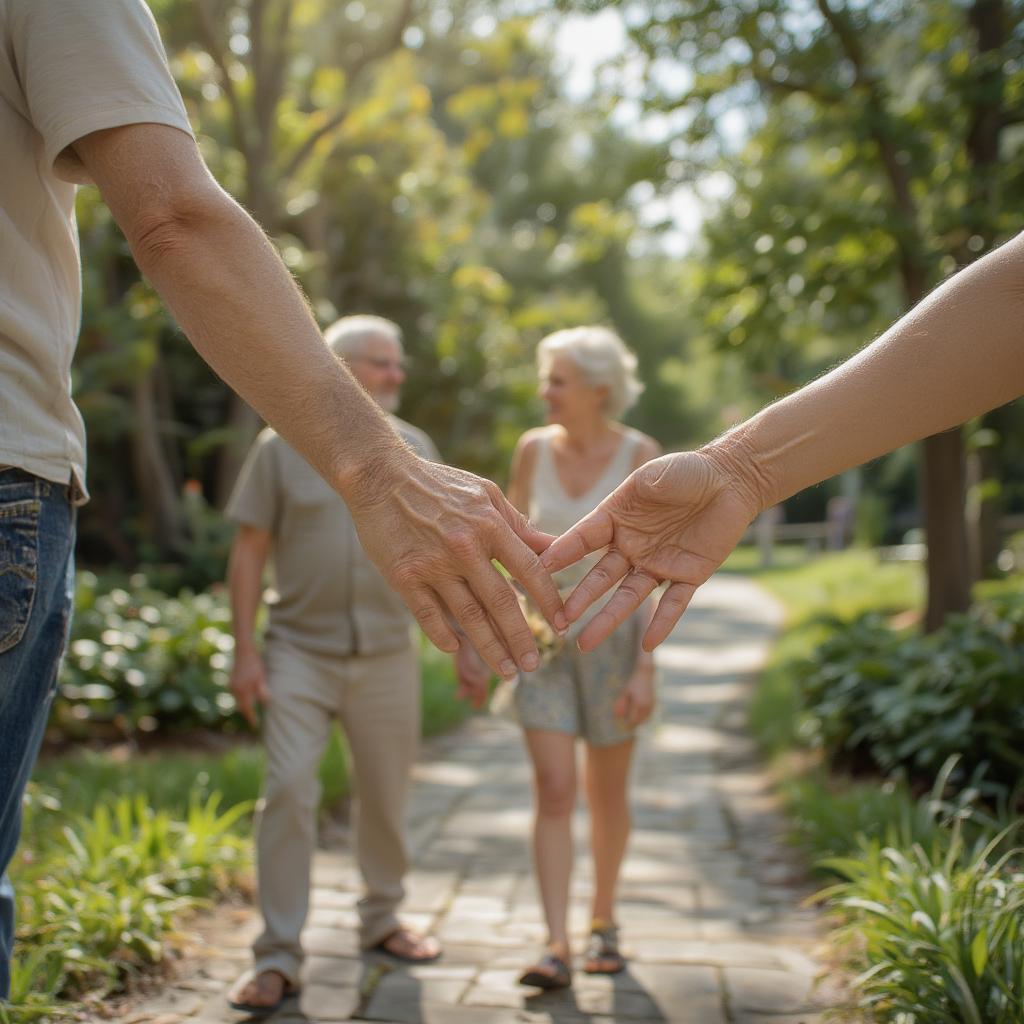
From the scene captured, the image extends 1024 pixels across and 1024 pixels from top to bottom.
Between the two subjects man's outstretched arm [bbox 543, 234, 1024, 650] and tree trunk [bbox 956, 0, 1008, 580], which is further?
tree trunk [bbox 956, 0, 1008, 580]

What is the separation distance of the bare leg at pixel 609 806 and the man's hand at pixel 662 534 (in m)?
1.64

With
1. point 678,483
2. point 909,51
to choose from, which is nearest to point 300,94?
point 909,51

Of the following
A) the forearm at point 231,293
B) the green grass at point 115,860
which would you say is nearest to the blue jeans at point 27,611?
the forearm at point 231,293

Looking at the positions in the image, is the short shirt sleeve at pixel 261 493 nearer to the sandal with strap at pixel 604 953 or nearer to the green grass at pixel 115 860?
the green grass at pixel 115 860

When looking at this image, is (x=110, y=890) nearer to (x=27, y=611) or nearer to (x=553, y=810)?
(x=553, y=810)

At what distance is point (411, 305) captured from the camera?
14.9 meters

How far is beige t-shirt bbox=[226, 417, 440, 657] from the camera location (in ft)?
12.5

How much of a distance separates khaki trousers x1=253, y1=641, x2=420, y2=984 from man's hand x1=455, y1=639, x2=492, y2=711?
0.59 feet

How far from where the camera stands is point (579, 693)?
385 cm

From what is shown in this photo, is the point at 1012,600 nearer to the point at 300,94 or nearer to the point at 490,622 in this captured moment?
the point at 490,622

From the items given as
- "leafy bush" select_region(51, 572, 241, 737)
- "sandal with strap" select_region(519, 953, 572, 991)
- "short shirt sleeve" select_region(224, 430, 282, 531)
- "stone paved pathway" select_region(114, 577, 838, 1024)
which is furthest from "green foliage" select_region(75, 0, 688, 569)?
"sandal with strap" select_region(519, 953, 572, 991)

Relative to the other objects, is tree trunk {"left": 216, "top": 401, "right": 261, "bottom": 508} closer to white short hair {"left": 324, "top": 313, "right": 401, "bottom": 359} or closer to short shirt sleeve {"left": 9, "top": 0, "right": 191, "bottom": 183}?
white short hair {"left": 324, "top": 313, "right": 401, "bottom": 359}

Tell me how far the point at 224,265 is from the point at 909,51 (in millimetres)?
8143

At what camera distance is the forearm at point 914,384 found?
6.84 ft
